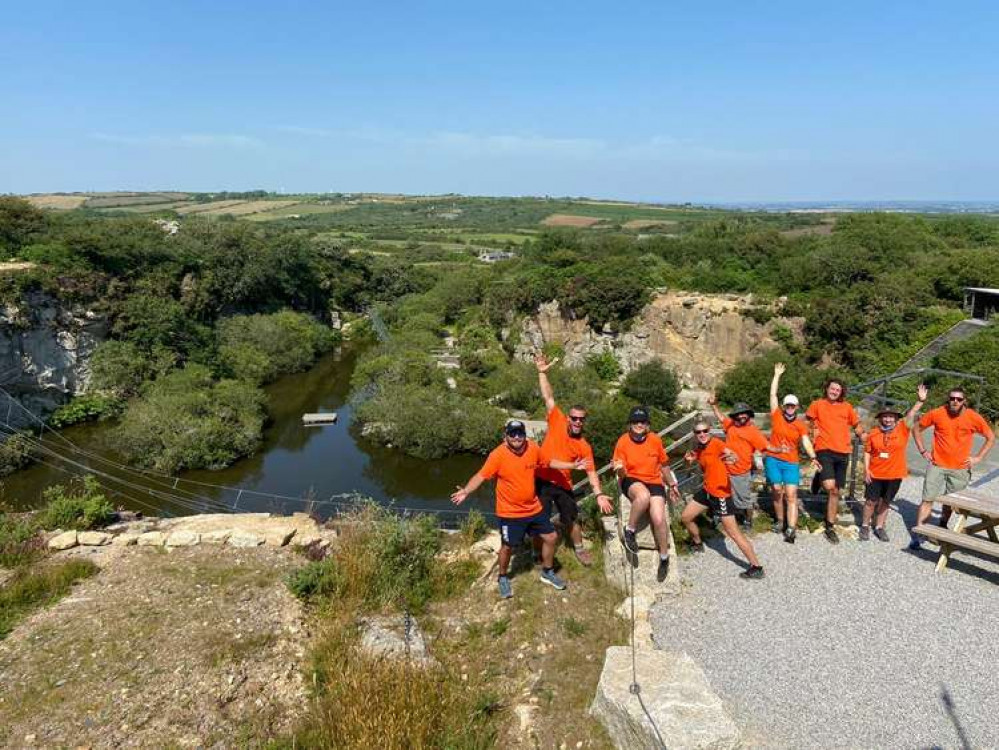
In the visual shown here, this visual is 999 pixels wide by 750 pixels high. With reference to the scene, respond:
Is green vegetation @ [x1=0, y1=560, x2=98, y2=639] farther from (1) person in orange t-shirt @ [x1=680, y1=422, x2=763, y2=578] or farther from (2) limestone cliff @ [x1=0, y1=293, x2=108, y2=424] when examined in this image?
(2) limestone cliff @ [x1=0, y1=293, x2=108, y2=424]

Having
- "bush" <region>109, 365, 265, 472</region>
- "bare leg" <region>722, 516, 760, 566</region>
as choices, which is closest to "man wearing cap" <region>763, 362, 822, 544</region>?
"bare leg" <region>722, 516, 760, 566</region>

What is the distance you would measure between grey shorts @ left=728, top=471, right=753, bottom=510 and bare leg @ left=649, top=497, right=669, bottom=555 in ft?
3.74

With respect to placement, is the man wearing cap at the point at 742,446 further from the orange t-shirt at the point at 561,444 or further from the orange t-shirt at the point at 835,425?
the orange t-shirt at the point at 561,444

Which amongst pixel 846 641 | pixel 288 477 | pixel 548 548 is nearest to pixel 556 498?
pixel 548 548

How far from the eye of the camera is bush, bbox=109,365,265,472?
2356 centimetres

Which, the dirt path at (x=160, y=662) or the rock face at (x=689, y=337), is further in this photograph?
the rock face at (x=689, y=337)

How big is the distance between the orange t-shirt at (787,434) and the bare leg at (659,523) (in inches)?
72.2

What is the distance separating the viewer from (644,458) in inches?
246

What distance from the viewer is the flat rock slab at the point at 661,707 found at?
13.8 ft

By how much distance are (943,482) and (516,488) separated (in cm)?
518

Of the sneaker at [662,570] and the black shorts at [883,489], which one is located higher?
the black shorts at [883,489]

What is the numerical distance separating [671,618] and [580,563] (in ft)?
4.14

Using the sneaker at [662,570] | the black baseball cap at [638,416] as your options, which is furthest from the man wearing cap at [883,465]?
the black baseball cap at [638,416]

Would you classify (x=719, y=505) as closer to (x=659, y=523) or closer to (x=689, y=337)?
(x=659, y=523)
